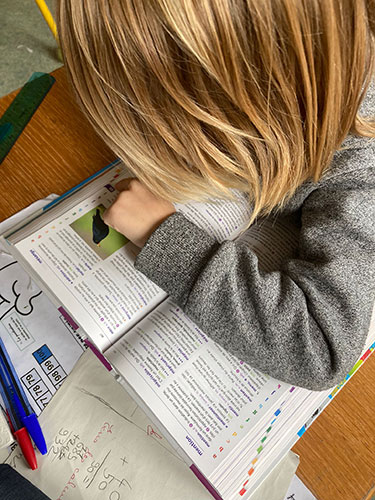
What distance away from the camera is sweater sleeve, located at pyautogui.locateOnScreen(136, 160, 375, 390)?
0.37 meters

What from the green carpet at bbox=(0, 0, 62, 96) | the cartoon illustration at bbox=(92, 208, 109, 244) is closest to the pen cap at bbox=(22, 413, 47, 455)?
the cartoon illustration at bbox=(92, 208, 109, 244)

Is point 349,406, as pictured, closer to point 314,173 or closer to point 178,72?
point 314,173

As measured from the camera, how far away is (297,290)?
14.9 inches

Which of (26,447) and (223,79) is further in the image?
(26,447)

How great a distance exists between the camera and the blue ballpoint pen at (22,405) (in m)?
0.41

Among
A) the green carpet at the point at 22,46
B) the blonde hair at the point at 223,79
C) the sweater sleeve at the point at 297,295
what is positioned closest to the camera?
the blonde hair at the point at 223,79

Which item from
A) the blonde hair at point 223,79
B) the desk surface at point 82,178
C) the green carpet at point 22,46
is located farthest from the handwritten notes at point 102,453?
the green carpet at point 22,46

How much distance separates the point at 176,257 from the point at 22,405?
0.24 m

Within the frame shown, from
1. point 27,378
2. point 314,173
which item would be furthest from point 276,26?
point 27,378

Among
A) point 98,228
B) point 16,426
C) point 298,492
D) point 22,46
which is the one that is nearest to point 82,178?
point 98,228

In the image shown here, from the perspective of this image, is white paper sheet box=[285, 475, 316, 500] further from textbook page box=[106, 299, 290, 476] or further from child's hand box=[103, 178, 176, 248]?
child's hand box=[103, 178, 176, 248]

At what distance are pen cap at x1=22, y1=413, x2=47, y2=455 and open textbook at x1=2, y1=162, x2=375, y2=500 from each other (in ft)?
0.33

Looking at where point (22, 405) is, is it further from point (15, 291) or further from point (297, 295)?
point (297, 295)

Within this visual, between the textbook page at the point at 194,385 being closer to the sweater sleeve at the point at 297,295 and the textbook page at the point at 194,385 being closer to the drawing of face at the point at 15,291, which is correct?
the sweater sleeve at the point at 297,295
